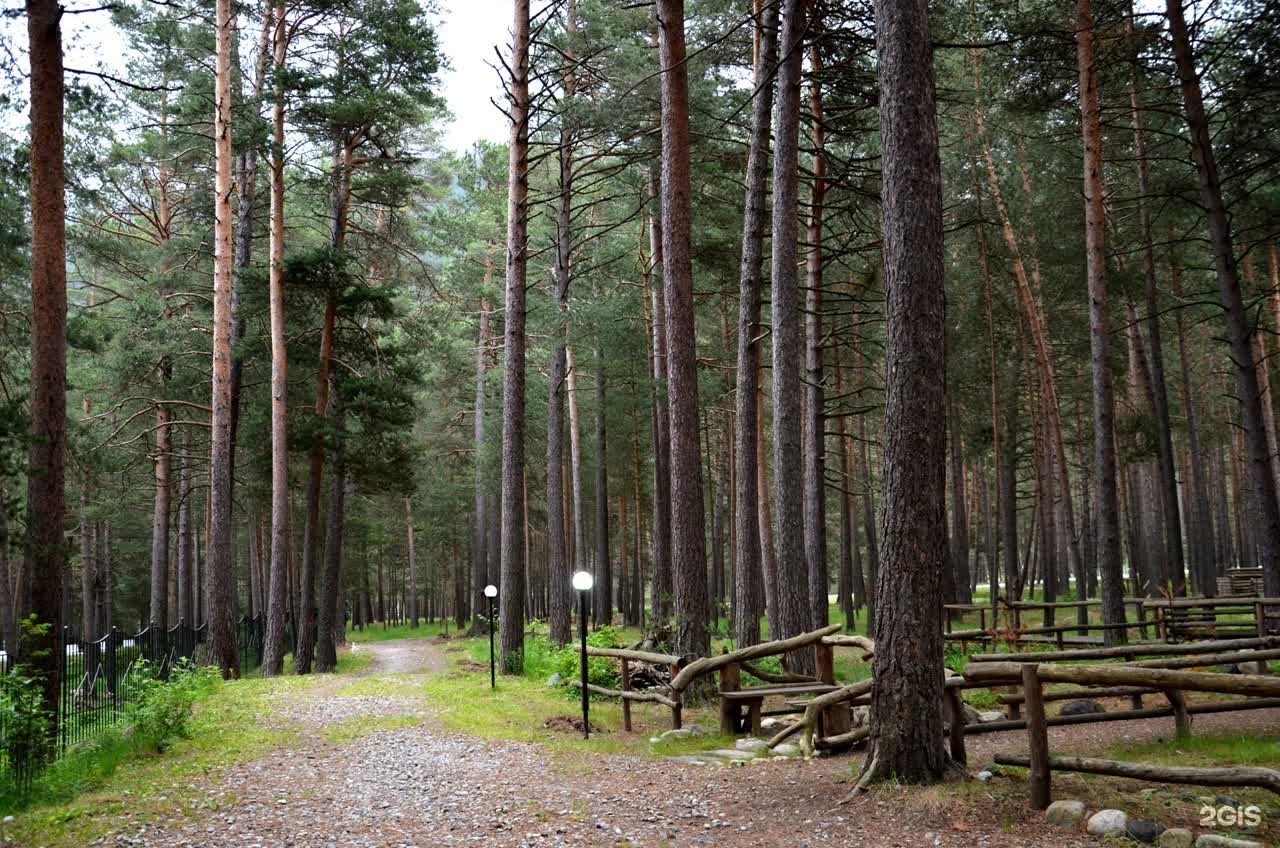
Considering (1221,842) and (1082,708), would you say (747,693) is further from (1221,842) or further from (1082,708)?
(1221,842)

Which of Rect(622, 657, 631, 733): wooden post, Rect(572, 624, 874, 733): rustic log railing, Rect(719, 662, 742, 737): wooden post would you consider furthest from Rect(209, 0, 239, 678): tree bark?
Rect(719, 662, 742, 737): wooden post

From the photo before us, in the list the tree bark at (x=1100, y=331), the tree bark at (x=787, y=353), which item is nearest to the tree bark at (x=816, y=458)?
the tree bark at (x=787, y=353)

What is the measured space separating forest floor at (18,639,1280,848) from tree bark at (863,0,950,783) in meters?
0.51

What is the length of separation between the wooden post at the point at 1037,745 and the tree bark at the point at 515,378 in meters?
10.5

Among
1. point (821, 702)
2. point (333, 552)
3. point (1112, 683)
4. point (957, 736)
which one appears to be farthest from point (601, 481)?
point (1112, 683)

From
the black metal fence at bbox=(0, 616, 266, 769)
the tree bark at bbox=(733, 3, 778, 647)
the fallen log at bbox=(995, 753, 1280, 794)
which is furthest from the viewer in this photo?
the tree bark at bbox=(733, 3, 778, 647)

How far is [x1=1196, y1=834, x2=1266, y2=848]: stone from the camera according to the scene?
14.8 ft

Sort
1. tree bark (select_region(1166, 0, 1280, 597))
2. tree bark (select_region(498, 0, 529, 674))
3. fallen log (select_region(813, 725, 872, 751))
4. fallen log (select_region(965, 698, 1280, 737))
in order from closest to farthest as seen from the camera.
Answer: fallen log (select_region(965, 698, 1280, 737)), fallen log (select_region(813, 725, 872, 751)), tree bark (select_region(1166, 0, 1280, 597)), tree bark (select_region(498, 0, 529, 674))

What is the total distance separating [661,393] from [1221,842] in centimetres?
1481

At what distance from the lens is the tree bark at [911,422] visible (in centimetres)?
615

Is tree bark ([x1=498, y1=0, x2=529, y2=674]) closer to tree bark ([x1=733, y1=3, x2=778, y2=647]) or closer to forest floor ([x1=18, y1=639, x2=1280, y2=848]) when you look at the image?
tree bark ([x1=733, y1=3, x2=778, y2=647])

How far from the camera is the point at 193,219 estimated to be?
20859mm

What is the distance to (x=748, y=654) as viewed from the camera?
8984mm

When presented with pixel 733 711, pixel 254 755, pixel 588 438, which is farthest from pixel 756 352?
pixel 588 438
